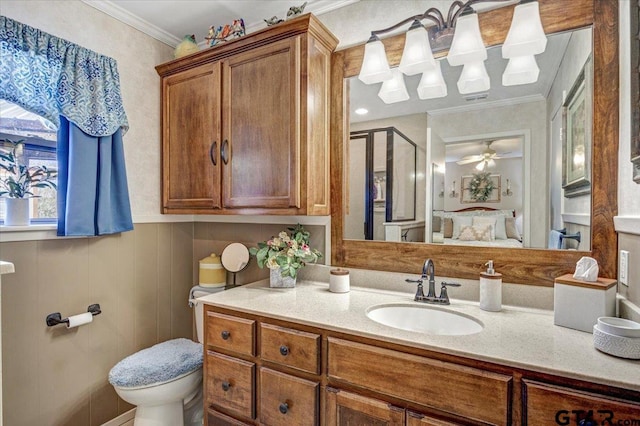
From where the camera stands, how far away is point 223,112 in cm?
189

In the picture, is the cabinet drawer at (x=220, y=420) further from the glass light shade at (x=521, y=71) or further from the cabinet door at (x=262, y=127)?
the glass light shade at (x=521, y=71)

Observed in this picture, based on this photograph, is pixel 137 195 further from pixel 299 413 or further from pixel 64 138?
pixel 299 413

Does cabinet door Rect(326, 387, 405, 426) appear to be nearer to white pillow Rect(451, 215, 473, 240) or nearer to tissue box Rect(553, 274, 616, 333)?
tissue box Rect(553, 274, 616, 333)

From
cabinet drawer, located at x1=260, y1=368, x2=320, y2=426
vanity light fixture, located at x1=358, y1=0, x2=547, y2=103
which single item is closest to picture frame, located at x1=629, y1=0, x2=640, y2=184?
vanity light fixture, located at x1=358, y1=0, x2=547, y2=103

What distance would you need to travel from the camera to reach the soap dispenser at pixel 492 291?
1386mm

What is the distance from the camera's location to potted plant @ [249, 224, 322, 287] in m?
1.75

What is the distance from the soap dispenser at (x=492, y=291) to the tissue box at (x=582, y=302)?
0.67ft

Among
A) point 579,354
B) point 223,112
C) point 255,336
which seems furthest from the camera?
point 223,112

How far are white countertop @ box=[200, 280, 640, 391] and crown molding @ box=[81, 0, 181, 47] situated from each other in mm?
1792

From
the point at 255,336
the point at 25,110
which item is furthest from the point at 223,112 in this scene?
the point at 255,336

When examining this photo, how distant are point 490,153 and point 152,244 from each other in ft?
6.90

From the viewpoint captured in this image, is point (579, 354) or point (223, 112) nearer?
point (579, 354)

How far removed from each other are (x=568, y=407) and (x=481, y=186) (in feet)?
3.06

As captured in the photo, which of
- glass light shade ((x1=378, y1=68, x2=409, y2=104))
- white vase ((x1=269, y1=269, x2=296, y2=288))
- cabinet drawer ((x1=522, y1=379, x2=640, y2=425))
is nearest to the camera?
cabinet drawer ((x1=522, y1=379, x2=640, y2=425))
